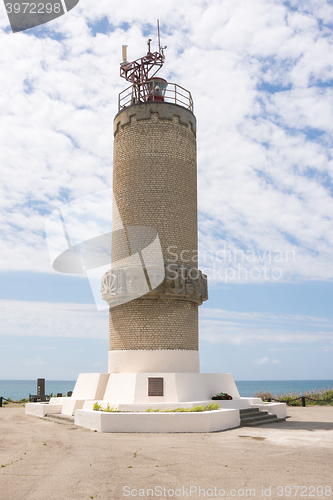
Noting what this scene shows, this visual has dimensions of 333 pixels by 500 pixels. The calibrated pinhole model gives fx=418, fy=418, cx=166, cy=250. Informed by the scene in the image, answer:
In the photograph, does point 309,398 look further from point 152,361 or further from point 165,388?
point 165,388

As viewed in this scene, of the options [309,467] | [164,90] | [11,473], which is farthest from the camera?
[164,90]

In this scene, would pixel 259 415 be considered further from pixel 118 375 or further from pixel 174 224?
pixel 174 224

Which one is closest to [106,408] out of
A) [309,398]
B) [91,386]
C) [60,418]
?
[60,418]

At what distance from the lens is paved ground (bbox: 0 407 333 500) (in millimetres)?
7918

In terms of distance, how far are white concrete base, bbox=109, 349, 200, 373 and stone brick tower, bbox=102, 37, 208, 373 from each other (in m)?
0.04

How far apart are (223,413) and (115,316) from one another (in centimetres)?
700

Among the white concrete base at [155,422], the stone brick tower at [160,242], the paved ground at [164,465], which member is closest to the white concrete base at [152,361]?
the stone brick tower at [160,242]

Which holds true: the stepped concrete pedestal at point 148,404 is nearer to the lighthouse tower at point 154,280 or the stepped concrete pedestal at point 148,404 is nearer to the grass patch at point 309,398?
the lighthouse tower at point 154,280

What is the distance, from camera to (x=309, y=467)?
968 cm

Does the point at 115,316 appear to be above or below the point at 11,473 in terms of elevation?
above

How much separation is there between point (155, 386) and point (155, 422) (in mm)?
2593

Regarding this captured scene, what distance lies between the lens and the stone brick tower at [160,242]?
752 inches

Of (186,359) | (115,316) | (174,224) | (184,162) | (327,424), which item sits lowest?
(327,424)

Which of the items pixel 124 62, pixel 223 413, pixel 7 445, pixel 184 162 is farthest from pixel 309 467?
pixel 124 62
